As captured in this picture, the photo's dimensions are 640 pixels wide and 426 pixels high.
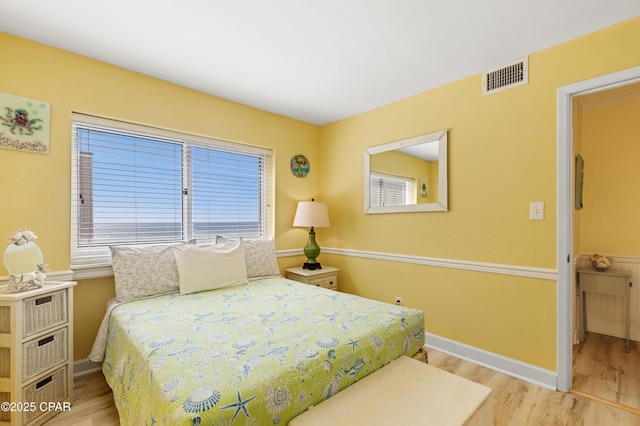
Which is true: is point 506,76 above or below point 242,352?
above

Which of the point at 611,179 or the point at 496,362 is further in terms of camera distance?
the point at 611,179

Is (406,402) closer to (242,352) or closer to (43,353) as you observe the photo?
(242,352)

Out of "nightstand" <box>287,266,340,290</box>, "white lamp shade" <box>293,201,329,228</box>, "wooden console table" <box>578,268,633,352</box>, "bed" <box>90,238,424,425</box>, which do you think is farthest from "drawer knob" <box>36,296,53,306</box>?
"wooden console table" <box>578,268,633,352</box>

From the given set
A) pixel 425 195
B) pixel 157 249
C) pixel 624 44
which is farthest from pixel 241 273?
pixel 624 44

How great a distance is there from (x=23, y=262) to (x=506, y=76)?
3603 millimetres

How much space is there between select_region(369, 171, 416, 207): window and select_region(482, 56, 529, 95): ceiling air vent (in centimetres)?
100

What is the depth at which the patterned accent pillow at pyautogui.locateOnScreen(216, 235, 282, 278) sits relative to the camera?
9.28ft

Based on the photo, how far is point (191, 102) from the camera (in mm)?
2744

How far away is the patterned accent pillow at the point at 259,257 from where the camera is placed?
2828 millimetres

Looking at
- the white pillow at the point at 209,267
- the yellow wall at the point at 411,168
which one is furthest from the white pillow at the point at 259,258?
the yellow wall at the point at 411,168

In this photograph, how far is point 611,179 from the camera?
9.53 ft

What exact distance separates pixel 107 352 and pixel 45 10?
2.16 m

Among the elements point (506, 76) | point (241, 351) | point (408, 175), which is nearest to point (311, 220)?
point (408, 175)

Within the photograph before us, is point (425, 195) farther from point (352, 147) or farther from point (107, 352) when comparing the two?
point (107, 352)
